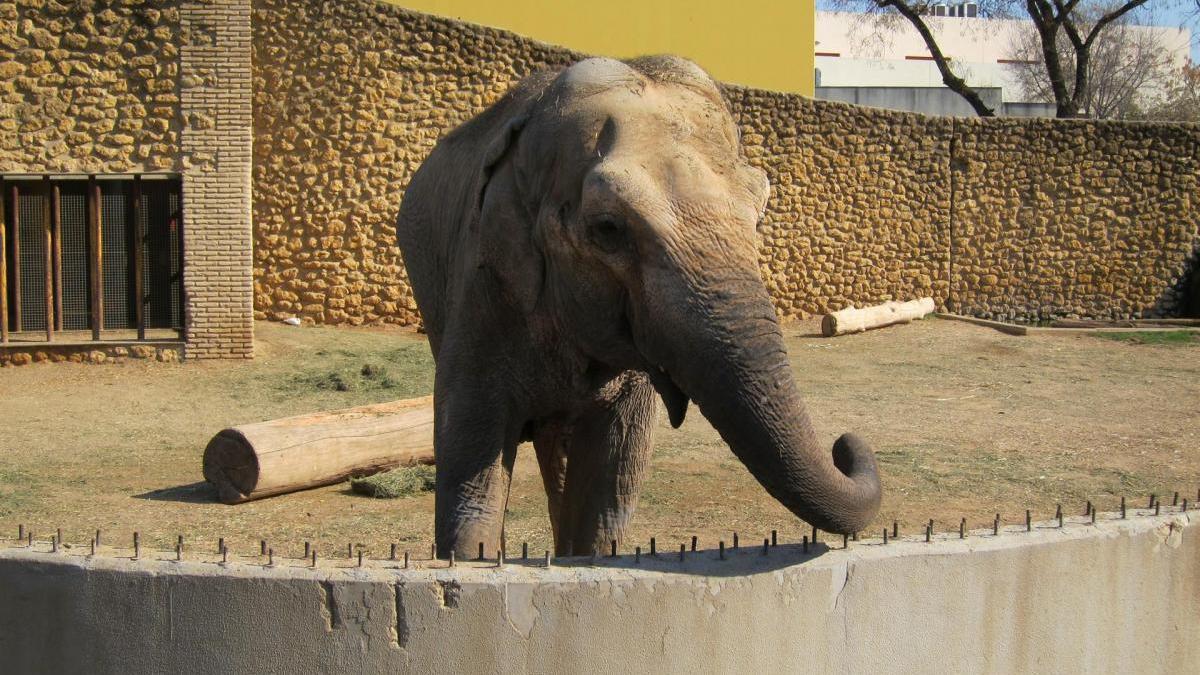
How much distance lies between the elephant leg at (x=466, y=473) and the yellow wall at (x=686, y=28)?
2023 cm

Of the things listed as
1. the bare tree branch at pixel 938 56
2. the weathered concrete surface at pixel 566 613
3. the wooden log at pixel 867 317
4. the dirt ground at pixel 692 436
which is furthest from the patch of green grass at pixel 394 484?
the bare tree branch at pixel 938 56

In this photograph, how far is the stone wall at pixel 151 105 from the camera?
15.2 m

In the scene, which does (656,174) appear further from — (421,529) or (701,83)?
(421,529)

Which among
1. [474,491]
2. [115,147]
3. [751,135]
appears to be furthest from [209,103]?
[474,491]

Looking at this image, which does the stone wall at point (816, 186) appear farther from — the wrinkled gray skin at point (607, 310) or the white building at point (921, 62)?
the white building at point (921, 62)

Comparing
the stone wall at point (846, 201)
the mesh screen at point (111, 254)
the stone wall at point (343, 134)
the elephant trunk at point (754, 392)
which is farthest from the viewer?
the stone wall at point (846, 201)

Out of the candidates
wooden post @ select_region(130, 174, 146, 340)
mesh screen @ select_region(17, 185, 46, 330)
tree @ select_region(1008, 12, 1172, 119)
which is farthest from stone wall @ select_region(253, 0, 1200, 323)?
tree @ select_region(1008, 12, 1172, 119)

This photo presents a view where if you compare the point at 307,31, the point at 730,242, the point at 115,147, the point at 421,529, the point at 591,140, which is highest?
the point at 307,31

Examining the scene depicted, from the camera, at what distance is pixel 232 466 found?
8.61 metres

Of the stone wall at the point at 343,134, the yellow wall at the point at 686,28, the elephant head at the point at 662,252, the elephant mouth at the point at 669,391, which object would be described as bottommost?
the elephant mouth at the point at 669,391

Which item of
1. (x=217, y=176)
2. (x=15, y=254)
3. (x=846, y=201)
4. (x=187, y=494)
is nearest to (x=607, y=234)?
(x=187, y=494)

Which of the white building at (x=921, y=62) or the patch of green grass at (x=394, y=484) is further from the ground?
the white building at (x=921, y=62)

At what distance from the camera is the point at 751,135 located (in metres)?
20.6

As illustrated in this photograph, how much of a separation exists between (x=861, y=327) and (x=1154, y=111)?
30.5 meters
